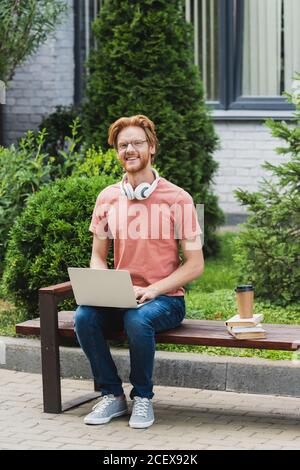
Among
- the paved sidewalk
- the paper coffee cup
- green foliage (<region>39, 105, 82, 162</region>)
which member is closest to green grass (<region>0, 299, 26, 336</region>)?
the paved sidewalk

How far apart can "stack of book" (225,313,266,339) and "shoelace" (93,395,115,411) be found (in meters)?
0.76

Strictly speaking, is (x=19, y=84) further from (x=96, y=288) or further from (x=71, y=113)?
(x=96, y=288)

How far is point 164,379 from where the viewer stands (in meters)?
7.44

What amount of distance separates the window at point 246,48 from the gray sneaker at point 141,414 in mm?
7901

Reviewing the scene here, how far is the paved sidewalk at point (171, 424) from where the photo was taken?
6199 millimetres

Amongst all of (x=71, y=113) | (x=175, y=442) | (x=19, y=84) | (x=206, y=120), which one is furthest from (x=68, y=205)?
(x=19, y=84)

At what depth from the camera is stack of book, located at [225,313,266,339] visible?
638cm

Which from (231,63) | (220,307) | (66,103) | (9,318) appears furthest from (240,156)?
(9,318)

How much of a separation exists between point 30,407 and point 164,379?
34.6 inches

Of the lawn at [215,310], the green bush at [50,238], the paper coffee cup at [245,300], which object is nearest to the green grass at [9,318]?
the lawn at [215,310]

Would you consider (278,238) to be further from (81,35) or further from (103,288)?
(81,35)

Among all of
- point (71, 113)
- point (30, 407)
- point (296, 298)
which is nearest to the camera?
point (30, 407)

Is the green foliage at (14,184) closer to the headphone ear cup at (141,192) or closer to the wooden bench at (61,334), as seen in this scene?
the wooden bench at (61,334)

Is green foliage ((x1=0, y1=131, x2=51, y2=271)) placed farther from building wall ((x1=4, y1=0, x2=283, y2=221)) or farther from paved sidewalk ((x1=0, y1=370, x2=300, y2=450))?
building wall ((x1=4, y1=0, x2=283, y2=221))
